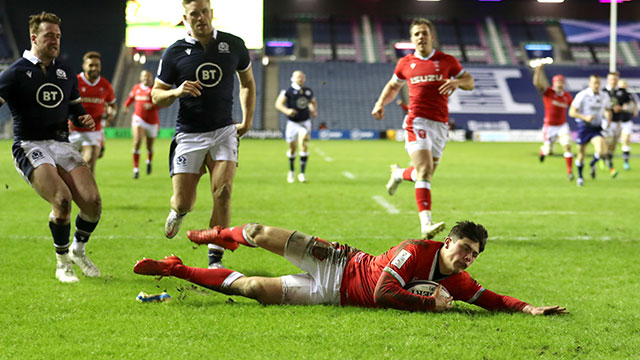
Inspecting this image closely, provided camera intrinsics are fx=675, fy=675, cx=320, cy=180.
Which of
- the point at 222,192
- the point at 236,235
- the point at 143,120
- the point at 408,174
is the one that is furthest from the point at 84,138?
the point at 236,235

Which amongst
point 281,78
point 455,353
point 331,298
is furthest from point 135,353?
point 281,78

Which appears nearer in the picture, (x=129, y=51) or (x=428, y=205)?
(x=428, y=205)

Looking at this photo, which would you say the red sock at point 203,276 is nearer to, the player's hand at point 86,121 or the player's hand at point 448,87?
the player's hand at point 86,121

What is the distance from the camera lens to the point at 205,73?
555 centimetres

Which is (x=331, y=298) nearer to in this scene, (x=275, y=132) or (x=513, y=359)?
(x=513, y=359)

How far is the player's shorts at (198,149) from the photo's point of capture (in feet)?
18.6

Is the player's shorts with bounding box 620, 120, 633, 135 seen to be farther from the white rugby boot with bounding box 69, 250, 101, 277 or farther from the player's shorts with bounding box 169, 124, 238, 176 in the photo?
the white rugby boot with bounding box 69, 250, 101, 277

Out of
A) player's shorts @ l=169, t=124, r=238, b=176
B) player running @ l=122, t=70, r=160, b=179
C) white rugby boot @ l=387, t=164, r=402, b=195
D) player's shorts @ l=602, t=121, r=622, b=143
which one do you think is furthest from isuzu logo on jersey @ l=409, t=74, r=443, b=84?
player's shorts @ l=602, t=121, r=622, b=143

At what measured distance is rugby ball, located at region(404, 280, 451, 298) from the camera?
4242mm

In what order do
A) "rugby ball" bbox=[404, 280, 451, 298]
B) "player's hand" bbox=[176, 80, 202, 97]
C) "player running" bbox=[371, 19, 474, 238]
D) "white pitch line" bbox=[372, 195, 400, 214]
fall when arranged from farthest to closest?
"white pitch line" bbox=[372, 195, 400, 214] < "player running" bbox=[371, 19, 474, 238] < "player's hand" bbox=[176, 80, 202, 97] < "rugby ball" bbox=[404, 280, 451, 298]

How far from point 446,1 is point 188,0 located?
49.3 metres

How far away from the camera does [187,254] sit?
6.43 meters

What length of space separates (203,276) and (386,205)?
6.26m

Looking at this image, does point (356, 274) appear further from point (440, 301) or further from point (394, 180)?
point (394, 180)
